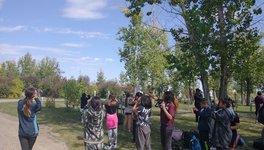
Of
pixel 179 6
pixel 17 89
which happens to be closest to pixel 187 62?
pixel 179 6

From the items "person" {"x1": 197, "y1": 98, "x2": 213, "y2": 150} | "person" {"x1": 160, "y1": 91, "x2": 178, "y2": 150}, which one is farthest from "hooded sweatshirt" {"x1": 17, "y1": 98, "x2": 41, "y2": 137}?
"person" {"x1": 197, "y1": 98, "x2": 213, "y2": 150}

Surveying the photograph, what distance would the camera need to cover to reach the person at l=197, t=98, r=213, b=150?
9852 mm

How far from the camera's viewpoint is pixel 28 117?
711 cm

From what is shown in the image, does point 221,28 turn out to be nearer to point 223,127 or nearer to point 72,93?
point 223,127

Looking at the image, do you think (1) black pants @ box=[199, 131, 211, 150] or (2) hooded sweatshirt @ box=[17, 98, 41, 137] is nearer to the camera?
(2) hooded sweatshirt @ box=[17, 98, 41, 137]

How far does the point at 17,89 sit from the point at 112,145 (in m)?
46.7

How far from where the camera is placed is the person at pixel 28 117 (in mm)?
7027

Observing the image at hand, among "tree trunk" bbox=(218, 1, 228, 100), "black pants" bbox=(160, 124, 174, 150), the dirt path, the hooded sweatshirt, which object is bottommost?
the dirt path

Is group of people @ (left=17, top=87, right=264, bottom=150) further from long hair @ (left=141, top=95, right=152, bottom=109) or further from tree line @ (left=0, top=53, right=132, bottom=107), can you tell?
tree line @ (left=0, top=53, right=132, bottom=107)

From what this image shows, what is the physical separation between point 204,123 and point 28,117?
196 inches

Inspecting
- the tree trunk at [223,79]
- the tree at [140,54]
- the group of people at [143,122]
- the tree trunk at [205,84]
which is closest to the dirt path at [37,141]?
the group of people at [143,122]

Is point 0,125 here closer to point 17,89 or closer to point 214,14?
point 214,14

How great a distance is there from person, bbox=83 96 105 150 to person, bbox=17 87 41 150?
3.81 ft

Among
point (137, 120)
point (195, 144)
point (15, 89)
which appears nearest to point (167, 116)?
point (137, 120)
